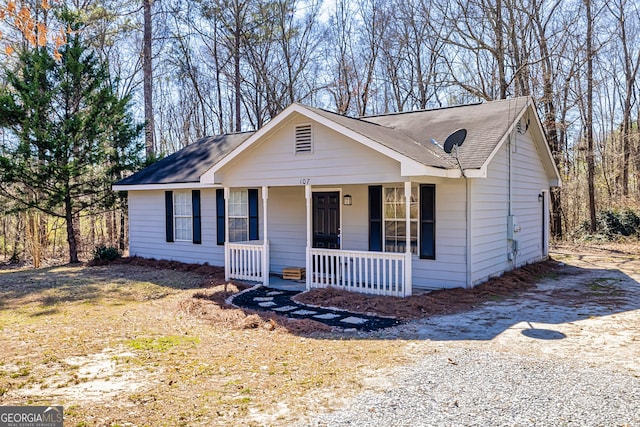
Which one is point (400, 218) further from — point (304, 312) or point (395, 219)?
point (304, 312)

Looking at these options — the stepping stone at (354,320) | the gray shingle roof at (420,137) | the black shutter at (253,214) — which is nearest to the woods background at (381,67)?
the gray shingle roof at (420,137)

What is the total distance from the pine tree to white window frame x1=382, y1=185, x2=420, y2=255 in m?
9.83

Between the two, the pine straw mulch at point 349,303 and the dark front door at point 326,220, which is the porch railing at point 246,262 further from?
the dark front door at point 326,220

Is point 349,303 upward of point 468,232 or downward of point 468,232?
downward

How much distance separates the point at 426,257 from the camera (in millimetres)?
9445

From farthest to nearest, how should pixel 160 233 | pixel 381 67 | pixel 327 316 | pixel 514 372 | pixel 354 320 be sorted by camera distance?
pixel 381 67 → pixel 160 233 → pixel 327 316 → pixel 354 320 → pixel 514 372

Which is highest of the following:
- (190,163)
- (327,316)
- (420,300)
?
(190,163)

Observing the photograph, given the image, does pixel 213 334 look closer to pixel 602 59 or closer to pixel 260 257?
pixel 260 257

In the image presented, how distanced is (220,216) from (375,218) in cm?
458

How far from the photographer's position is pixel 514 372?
4805 mm

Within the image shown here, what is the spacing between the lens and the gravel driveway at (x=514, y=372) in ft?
12.5

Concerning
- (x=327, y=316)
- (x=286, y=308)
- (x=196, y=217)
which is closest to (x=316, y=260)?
(x=286, y=308)

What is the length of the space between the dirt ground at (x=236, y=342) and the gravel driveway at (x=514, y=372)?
0.05 m

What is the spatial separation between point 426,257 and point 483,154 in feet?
7.51
